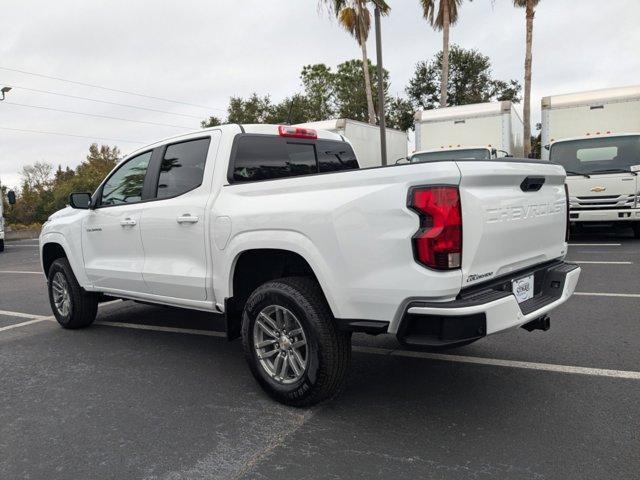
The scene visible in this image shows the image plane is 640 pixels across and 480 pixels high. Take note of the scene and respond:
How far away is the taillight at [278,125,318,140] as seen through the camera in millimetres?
4431

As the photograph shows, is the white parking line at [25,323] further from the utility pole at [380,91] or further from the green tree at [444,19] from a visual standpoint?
the green tree at [444,19]

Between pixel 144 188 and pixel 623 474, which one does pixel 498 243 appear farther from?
pixel 144 188

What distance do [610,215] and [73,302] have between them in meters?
9.82

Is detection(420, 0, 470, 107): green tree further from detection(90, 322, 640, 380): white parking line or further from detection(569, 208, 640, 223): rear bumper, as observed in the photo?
detection(90, 322, 640, 380): white parking line

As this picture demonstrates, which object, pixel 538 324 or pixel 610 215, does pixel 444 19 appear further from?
pixel 538 324

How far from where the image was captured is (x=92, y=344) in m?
5.27

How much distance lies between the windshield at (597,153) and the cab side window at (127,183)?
30.2 feet

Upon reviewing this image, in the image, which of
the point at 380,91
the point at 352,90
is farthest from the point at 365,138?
the point at 352,90

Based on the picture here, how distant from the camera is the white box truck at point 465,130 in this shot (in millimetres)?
12580

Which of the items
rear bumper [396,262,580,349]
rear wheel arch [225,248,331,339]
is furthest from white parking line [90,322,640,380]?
rear wheel arch [225,248,331,339]

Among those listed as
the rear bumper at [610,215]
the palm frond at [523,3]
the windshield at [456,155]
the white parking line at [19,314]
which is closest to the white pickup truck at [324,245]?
the white parking line at [19,314]

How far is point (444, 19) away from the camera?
22625 mm

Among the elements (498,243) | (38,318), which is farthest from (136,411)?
(38,318)

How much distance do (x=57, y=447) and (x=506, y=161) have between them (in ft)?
10.1
